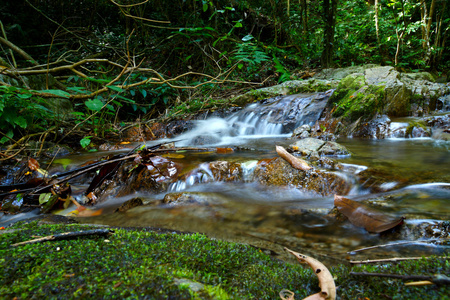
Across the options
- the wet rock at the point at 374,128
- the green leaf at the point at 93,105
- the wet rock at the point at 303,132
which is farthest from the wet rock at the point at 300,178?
the wet rock at the point at 374,128

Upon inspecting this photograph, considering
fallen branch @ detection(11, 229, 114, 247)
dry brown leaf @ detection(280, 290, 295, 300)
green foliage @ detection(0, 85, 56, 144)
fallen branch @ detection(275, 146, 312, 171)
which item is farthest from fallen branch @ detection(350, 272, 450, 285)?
green foliage @ detection(0, 85, 56, 144)

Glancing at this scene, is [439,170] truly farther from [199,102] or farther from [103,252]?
[199,102]

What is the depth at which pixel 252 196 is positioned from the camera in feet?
9.82

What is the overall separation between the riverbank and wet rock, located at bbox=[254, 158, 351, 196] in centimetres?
187

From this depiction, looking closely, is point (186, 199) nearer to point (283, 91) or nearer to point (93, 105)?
point (93, 105)

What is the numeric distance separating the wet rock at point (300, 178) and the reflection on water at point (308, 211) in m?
0.11

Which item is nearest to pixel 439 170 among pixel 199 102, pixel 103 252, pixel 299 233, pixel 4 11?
pixel 299 233

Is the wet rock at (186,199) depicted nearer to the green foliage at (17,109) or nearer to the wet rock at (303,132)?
the green foliage at (17,109)

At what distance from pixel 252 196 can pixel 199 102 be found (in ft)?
19.8

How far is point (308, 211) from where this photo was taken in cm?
237

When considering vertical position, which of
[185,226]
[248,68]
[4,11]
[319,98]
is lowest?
[185,226]

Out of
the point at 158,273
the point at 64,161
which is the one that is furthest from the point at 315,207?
the point at 64,161

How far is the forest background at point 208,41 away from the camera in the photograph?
8609 millimetres

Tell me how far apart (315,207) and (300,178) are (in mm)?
610
